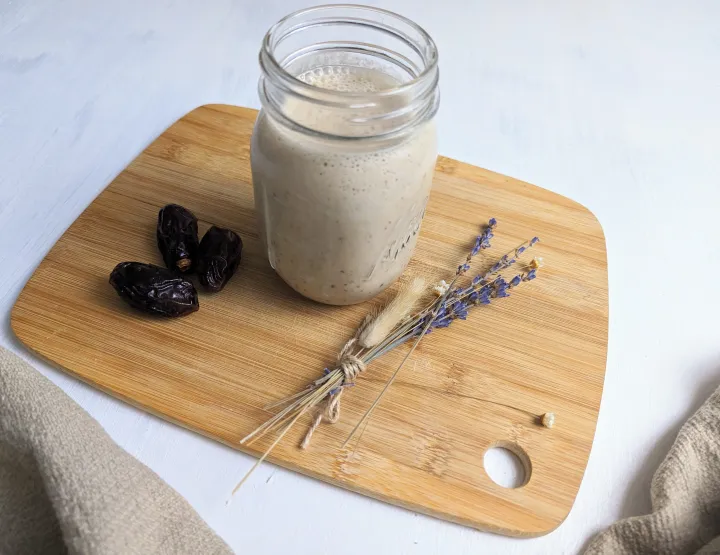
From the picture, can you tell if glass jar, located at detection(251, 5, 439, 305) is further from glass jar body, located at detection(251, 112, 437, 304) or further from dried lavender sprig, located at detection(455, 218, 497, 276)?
dried lavender sprig, located at detection(455, 218, 497, 276)

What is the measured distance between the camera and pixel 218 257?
1.34 m

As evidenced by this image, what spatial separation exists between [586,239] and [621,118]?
2.16 feet

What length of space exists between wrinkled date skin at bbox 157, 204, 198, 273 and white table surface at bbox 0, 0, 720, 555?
0.89 feet

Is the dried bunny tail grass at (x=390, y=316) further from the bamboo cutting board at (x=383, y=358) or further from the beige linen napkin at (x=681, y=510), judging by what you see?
the beige linen napkin at (x=681, y=510)

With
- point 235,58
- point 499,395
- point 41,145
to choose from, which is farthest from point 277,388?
point 235,58

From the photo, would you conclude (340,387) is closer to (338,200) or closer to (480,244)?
(338,200)

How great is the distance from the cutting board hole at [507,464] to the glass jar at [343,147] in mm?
366

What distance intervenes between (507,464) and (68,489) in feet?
2.27

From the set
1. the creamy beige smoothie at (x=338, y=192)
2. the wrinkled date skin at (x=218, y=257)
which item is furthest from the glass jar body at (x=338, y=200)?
the wrinkled date skin at (x=218, y=257)

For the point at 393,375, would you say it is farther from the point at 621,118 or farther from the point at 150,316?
the point at 621,118

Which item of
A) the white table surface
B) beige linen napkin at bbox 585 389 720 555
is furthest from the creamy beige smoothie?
beige linen napkin at bbox 585 389 720 555

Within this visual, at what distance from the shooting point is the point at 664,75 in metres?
2.20

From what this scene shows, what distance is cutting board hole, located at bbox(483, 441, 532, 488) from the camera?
46.1 inches

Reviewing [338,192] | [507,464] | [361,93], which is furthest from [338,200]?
[507,464]
